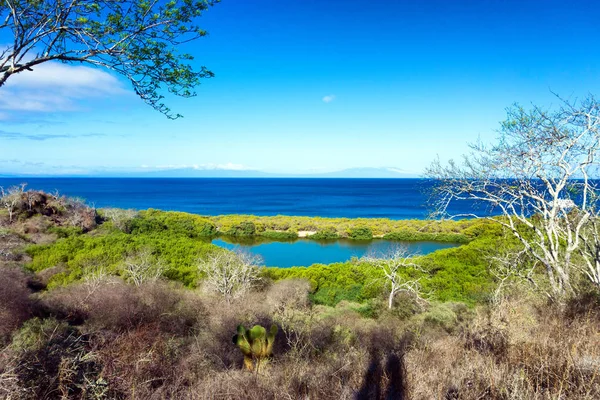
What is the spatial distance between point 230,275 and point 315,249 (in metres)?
17.9

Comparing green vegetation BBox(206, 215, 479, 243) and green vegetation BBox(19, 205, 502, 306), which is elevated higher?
green vegetation BBox(19, 205, 502, 306)

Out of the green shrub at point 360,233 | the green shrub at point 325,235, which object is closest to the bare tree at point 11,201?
the green shrub at point 325,235

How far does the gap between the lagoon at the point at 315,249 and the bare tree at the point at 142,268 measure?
1035 cm

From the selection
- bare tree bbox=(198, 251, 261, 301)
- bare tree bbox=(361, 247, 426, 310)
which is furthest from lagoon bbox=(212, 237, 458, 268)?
bare tree bbox=(198, 251, 261, 301)

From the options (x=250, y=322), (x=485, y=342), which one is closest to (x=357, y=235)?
(x=250, y=322)

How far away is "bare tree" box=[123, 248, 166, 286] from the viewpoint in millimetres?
17188

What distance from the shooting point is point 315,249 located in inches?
1389

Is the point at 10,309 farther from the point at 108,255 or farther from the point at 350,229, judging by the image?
the point at 350,229

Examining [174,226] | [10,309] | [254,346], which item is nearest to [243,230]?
[174,226]

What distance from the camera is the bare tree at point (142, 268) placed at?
1719cm

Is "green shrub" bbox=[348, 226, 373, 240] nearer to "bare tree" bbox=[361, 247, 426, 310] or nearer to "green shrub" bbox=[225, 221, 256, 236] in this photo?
"green shrub" bbox=[225, 221, 256, 236]

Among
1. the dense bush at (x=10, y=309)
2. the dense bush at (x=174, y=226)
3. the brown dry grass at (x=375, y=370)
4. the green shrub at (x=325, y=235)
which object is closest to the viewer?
the brown dry grass at (x=375, y=370)

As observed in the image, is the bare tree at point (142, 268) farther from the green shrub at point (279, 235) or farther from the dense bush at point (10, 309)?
the green shrub at point (279, 235)

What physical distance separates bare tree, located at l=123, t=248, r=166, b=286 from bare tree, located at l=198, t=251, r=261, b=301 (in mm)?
2226
